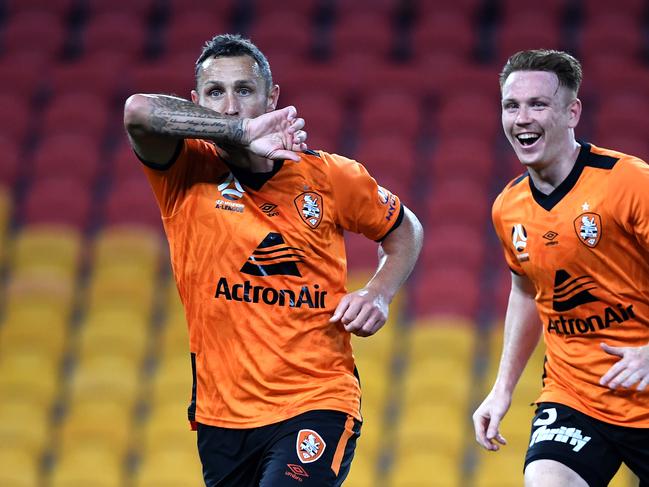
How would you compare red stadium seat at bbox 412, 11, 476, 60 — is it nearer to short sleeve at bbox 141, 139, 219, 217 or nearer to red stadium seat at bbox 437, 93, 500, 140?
red stadium seat at bbox 437, 93, 500, 140

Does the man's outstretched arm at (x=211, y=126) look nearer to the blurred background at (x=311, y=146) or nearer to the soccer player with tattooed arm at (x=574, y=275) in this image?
the soccer player with tattooed arm at (x=574, y=275)

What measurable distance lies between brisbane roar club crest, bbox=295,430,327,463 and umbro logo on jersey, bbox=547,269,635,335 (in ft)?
3.62

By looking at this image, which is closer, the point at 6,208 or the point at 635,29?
the point at 6,208

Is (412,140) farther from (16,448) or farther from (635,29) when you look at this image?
(16,448)

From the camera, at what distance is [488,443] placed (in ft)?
13.6

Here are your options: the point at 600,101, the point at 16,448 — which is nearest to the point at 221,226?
the point at 16,448

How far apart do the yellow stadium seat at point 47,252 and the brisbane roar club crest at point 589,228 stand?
5816 mm

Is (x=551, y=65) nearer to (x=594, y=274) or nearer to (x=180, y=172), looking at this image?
(x=594, y=274)

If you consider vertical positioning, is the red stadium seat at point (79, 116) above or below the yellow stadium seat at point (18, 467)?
above

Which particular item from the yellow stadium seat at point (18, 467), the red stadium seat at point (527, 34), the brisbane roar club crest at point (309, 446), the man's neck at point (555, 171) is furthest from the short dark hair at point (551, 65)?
the red stadium seat at point (527, 34)

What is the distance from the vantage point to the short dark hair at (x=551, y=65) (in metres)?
4.24

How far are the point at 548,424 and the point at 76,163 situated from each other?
6.63 meters

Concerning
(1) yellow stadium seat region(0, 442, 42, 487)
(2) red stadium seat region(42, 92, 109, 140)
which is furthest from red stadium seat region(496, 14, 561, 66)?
(1) yellow stadium seat region(0, 442, 42, 487)

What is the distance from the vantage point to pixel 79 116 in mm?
10086
